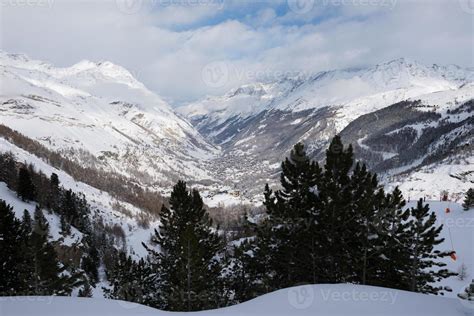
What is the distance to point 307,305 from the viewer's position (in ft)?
54.4

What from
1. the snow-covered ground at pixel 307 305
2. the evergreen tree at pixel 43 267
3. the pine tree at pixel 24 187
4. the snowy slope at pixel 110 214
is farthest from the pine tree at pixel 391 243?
the pine tree at pixel 24 187

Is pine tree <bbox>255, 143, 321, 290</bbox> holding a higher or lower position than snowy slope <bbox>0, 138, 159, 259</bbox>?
lower

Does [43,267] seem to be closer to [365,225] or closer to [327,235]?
[327,235]

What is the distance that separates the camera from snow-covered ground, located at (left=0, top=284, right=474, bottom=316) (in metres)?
15.7

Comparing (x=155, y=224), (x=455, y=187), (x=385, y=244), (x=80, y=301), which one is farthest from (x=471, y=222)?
(x=155, y=224)

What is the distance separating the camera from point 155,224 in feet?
550

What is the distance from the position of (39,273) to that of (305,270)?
839 inches

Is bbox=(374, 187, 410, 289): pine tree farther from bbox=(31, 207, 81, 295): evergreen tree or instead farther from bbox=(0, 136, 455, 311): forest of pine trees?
bbox=(31, 207, 81, 295): evergreen tree

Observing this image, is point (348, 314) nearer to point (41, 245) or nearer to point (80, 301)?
point (80, 301)

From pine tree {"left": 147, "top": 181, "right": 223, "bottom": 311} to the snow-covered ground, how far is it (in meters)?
9.13

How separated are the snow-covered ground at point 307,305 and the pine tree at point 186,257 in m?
9.13

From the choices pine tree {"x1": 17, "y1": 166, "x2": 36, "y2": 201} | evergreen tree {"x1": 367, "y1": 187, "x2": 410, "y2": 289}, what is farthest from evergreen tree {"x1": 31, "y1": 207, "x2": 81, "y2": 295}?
pine tree {"x1": 17, "y1": 166, "x2": 36, "y2": 201}

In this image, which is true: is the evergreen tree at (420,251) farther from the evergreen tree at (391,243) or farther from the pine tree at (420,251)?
the evergreen tree at (391,243)

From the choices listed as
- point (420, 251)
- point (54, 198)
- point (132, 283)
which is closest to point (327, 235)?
point (420, 251)
